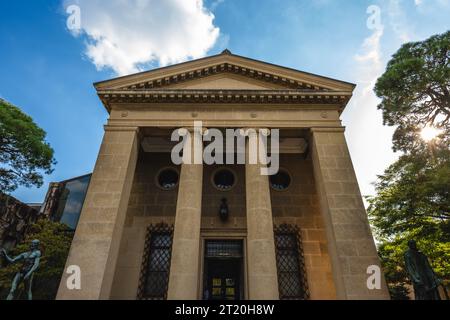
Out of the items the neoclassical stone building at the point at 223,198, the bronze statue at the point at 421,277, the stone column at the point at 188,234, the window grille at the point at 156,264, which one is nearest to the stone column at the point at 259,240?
the neoclassical stone building at the point at 223,198

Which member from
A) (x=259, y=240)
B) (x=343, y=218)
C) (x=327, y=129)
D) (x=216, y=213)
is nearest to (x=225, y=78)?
(x=327, y=129)

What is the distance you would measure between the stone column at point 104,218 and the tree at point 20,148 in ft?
29.7

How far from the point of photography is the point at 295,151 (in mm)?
13727

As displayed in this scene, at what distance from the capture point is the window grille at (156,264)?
10703 millimetres

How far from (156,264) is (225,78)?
9363 millimetres

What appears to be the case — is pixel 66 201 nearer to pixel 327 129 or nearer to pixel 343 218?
pixel 327 129

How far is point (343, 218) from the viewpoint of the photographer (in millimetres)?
8992

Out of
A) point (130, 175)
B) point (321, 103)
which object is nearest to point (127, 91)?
point (130, 175)

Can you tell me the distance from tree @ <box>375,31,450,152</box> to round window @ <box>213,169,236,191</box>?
9.69m

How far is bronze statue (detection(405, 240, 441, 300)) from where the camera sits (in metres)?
7.42

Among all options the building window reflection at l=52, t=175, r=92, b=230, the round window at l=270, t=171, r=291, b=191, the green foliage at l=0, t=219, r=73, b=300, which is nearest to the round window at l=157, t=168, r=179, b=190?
the round window at l=270, t=171, r=291, b=191

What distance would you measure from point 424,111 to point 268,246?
13.1 metres

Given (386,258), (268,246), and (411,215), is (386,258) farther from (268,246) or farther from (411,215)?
(268,246)

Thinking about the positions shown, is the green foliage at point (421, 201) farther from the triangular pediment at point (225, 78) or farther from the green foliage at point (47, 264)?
the green foliage at point (47, 264)
